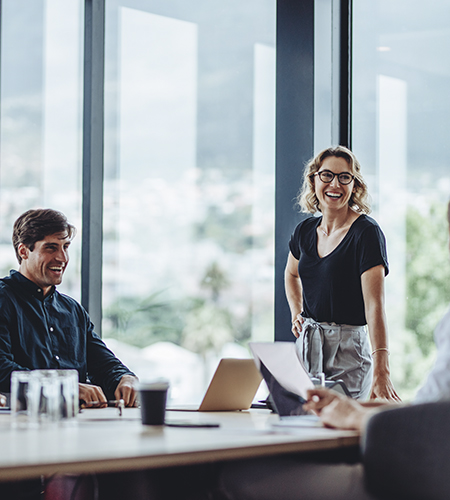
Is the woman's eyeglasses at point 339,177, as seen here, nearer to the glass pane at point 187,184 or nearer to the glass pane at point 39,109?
the glass pane at point 187,184

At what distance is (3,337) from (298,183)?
65.8 inches

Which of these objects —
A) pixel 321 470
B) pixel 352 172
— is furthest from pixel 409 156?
pixel 321 470

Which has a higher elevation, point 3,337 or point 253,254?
point 253,254

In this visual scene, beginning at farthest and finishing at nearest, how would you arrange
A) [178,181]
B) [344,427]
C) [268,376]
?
[178,181] < [268,376] < [344,427]

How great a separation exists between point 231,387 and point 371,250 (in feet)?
3.10

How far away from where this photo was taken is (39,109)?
4.35 m

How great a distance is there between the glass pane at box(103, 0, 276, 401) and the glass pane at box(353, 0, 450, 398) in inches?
23.8

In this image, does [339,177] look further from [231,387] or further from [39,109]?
[39,109]

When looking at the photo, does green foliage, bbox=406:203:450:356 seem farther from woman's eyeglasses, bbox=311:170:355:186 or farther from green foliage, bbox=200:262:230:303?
green foliage, bbox=200:262:230:303

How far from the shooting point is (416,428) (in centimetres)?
118

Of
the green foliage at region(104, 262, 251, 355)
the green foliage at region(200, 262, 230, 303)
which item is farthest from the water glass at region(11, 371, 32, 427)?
the green foliage at region(200, 262, 230, 303)

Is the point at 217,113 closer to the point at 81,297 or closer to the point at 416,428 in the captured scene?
the point at 81,297

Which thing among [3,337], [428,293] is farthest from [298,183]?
[3,337]

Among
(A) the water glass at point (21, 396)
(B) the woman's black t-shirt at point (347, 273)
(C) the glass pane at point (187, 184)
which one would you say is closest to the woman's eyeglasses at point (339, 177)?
(B) the woman's black t-shirt at point (347, 273)
